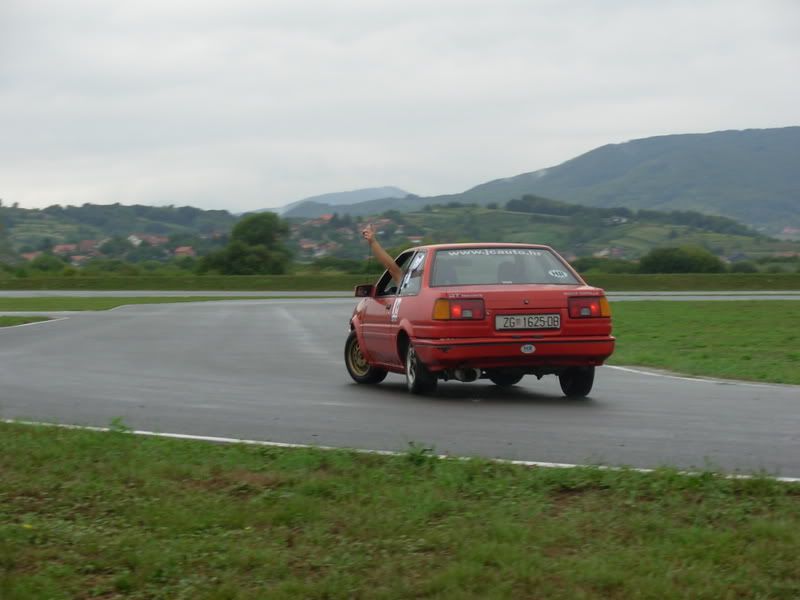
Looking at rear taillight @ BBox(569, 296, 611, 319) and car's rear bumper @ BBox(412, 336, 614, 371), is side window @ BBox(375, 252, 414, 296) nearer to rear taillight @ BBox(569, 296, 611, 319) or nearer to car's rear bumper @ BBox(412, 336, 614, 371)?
car's rear bumper @ BBox(412, 336, 614, 371)

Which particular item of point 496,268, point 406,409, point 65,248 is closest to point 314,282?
point 496,268

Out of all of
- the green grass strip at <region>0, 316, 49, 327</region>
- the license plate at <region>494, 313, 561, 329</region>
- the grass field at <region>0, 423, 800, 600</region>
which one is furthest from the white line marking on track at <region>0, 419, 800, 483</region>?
the green grass strip at <region>0, 316, 49, 327</region>

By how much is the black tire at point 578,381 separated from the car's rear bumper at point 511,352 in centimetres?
44

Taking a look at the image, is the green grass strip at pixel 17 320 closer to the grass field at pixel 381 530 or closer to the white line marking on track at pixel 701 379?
the white line marking on track at pixel 701 379

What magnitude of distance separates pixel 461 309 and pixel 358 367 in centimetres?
287

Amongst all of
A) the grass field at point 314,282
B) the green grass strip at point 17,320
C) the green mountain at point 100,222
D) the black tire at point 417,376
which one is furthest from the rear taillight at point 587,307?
the green mountain at point 100,222

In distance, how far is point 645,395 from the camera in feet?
39.5

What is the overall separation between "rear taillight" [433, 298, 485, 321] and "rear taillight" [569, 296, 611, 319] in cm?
86

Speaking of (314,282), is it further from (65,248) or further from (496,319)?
(65,248)

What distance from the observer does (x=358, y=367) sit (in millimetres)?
14023

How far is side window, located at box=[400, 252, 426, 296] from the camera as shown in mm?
12258

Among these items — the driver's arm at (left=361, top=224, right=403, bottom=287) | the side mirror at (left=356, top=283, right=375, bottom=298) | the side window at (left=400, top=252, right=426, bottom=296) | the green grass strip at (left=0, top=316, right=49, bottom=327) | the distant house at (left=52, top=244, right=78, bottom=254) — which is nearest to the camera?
the side window at (left=400, top=252, right=426, bottom=296)

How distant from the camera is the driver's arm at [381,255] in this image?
13403 mm

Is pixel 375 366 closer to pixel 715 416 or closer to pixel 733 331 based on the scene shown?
pixel 715 416
